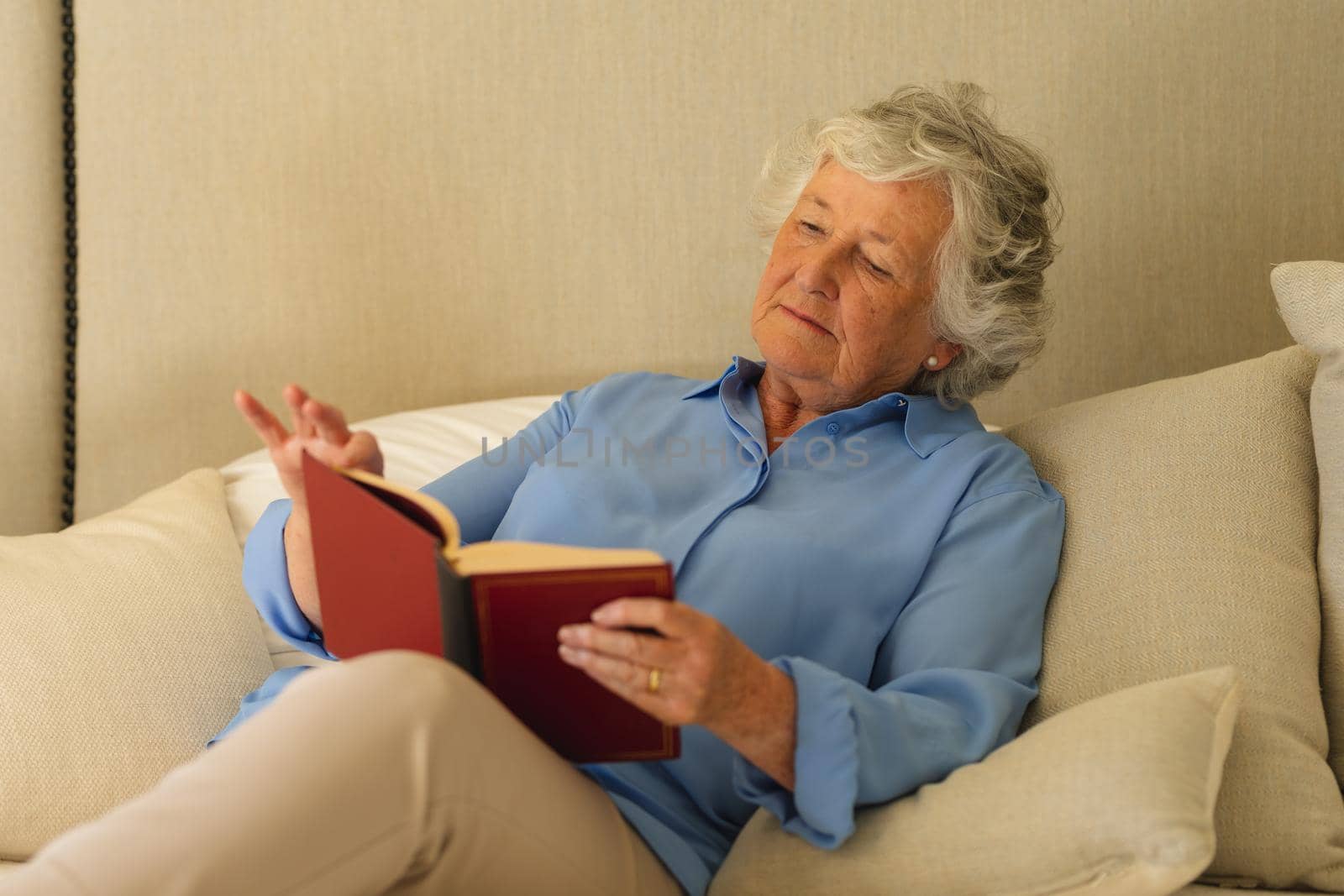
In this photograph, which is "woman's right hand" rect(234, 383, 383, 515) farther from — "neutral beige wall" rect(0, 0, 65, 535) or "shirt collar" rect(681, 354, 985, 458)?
"neutral beige wall" rect(0, 0, 65, 535)

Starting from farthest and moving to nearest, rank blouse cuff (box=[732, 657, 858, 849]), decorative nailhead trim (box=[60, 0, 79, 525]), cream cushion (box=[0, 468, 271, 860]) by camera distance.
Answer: decorative nailhead trim (box=[60, 0, 79, 525]) < cream cushion (box=[0, 468, 271, 860]) < blouse cuff (box=[732, 657, 858, 849])

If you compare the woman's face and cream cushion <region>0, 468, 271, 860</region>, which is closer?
cream cushion <region>0, 468, 271, 860</region>

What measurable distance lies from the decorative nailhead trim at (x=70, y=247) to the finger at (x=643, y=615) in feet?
4.93

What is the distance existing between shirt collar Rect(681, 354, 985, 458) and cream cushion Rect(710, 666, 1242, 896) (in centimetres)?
47

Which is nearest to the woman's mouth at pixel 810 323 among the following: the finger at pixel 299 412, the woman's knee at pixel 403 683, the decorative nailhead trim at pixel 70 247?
the finger at pixel 299 412

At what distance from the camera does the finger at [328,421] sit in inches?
47.4

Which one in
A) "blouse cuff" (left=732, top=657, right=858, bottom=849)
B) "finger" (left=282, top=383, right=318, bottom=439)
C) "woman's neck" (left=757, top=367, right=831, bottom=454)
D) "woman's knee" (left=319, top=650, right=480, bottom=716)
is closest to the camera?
"woman's knee" (left=319, top=650, right=480, bottom=716)

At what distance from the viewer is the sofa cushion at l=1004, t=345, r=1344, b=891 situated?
119cm

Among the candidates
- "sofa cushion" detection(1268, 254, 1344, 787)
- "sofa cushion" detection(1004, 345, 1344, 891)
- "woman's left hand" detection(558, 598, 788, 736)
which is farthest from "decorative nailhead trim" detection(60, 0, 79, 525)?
"sofa cushion" detection(1268, 254, 1344, 787)

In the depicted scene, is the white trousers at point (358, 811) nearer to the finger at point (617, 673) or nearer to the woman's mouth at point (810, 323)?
the finger at point (617, 673)

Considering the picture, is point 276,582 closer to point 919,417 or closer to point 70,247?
point 919,417

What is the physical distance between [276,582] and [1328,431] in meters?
1.20

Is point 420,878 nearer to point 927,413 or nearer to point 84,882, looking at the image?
point 84,882

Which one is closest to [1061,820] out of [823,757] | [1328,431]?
[823,757]
